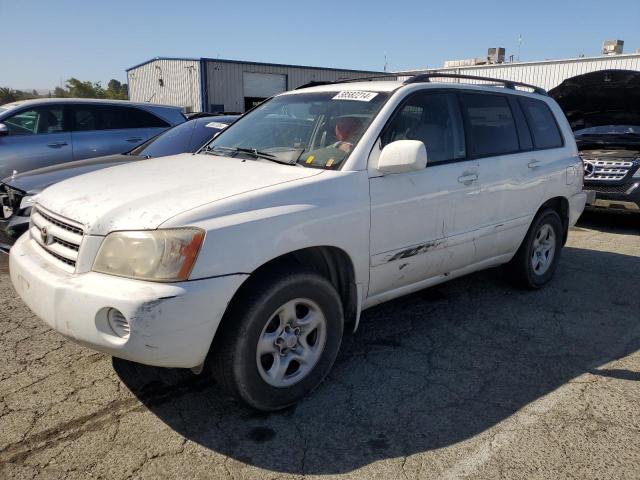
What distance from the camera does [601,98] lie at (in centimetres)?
813

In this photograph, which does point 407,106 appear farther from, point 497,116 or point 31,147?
point 31,147

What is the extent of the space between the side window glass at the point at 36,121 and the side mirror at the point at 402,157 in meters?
6.00

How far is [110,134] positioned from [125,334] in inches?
235

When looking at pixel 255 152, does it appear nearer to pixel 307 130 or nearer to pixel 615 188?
pixel 307 130

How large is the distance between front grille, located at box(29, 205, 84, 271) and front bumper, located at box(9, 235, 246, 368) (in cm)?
12

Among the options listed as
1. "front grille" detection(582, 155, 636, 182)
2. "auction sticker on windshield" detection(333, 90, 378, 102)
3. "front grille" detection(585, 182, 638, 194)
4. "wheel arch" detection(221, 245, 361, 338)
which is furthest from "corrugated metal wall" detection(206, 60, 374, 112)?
"wheel arch" detection(221, 245, 361, 338)

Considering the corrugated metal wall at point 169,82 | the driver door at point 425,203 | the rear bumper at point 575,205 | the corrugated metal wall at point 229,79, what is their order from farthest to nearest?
the corrugated metal wall at point 169,82 → the corrugated metal wall at point 229,79 → the rear bumper at point 575,205 → the driver door at point 425,203

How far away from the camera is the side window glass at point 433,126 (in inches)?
134

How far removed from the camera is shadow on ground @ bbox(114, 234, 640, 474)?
102 inches

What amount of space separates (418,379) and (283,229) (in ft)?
4.38

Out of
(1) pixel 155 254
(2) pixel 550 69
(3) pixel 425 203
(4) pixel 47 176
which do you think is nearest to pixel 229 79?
(2) pixel 550 69

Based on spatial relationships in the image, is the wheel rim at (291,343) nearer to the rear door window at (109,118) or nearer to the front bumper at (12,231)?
the front bumper at (12,231)

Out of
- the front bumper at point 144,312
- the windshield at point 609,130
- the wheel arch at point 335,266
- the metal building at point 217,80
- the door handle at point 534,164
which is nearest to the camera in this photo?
the front bumper at point 144,312

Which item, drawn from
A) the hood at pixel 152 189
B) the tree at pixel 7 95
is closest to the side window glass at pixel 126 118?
the hood at pixel 152 189
